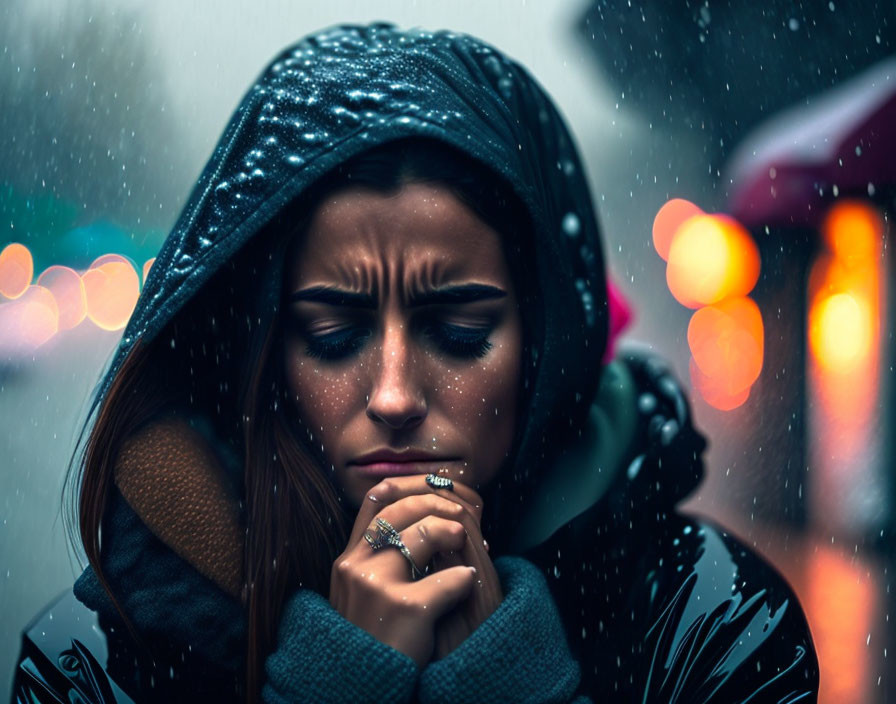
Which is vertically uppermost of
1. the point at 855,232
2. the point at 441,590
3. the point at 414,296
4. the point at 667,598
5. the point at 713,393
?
the point at 855,232

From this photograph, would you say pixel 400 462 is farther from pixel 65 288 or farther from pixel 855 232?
pixel 855 232

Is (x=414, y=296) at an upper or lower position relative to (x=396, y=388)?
upper

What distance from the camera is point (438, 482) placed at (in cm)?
99

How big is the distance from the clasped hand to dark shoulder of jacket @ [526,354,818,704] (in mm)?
236

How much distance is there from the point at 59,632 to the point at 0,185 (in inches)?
41.4

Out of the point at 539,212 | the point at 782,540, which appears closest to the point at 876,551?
the point at 782,540

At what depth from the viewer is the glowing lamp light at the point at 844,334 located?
3717 mm

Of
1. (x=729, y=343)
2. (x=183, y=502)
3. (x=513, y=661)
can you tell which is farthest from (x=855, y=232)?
(x=183, y=502)

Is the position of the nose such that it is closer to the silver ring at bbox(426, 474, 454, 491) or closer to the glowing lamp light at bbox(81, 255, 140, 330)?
the silver ring at bbox(426, 474, 454, 491)

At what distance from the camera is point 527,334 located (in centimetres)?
114

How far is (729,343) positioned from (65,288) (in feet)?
11.8

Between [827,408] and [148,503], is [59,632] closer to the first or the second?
[148,503]

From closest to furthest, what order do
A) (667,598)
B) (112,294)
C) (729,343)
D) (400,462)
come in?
1. (400,462)
2. (667,598)
3. (112,294)
4. (729,343)

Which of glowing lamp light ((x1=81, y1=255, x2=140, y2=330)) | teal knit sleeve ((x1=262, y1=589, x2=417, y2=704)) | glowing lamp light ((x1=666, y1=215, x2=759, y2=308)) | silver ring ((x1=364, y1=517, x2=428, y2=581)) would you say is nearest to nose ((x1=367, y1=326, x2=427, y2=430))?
silver ring ((x1=364, y1=517, x2=428, y2=581))
